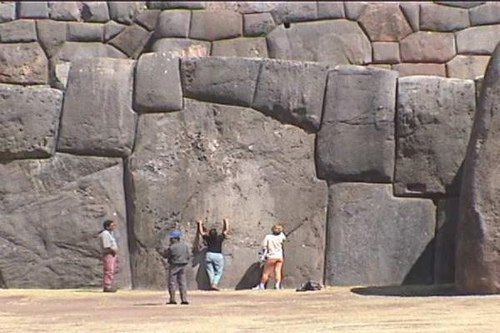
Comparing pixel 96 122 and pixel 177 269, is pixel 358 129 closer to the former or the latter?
pixel 96 122

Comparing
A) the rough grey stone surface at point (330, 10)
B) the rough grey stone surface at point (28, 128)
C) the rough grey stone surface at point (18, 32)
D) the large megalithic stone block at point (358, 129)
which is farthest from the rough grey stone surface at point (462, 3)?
the rough grey stone surface at point (28, 128)

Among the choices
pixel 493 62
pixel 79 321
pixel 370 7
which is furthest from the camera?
pixel 370 7

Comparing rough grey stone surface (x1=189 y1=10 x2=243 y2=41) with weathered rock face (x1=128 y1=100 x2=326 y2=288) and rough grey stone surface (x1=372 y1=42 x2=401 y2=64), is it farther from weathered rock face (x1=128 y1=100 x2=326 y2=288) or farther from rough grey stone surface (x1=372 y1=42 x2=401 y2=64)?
weathered rock face (x1=128 y1=100 x2=326 y2=288)

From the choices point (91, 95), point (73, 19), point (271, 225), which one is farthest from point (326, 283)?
point (73, 19)

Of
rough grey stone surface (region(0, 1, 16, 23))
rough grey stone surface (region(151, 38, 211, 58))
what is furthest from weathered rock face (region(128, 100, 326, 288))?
rough grey stone surface (region(0, 1, 16, 23))

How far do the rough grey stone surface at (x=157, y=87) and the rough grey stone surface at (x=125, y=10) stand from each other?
15.8 feet

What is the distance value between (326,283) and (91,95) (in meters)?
4.00

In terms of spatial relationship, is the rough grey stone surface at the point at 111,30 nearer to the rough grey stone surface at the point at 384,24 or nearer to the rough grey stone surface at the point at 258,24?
the rough grey stone surface at the point at 258,24

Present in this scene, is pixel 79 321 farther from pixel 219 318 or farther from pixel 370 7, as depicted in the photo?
pixel 370 7

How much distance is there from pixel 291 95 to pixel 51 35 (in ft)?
20.7

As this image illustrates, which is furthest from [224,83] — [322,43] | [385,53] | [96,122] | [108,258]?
[385,53]

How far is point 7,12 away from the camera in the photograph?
918 inches

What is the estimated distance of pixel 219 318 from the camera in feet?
43.5

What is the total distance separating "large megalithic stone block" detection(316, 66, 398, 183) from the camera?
18.1 meters
